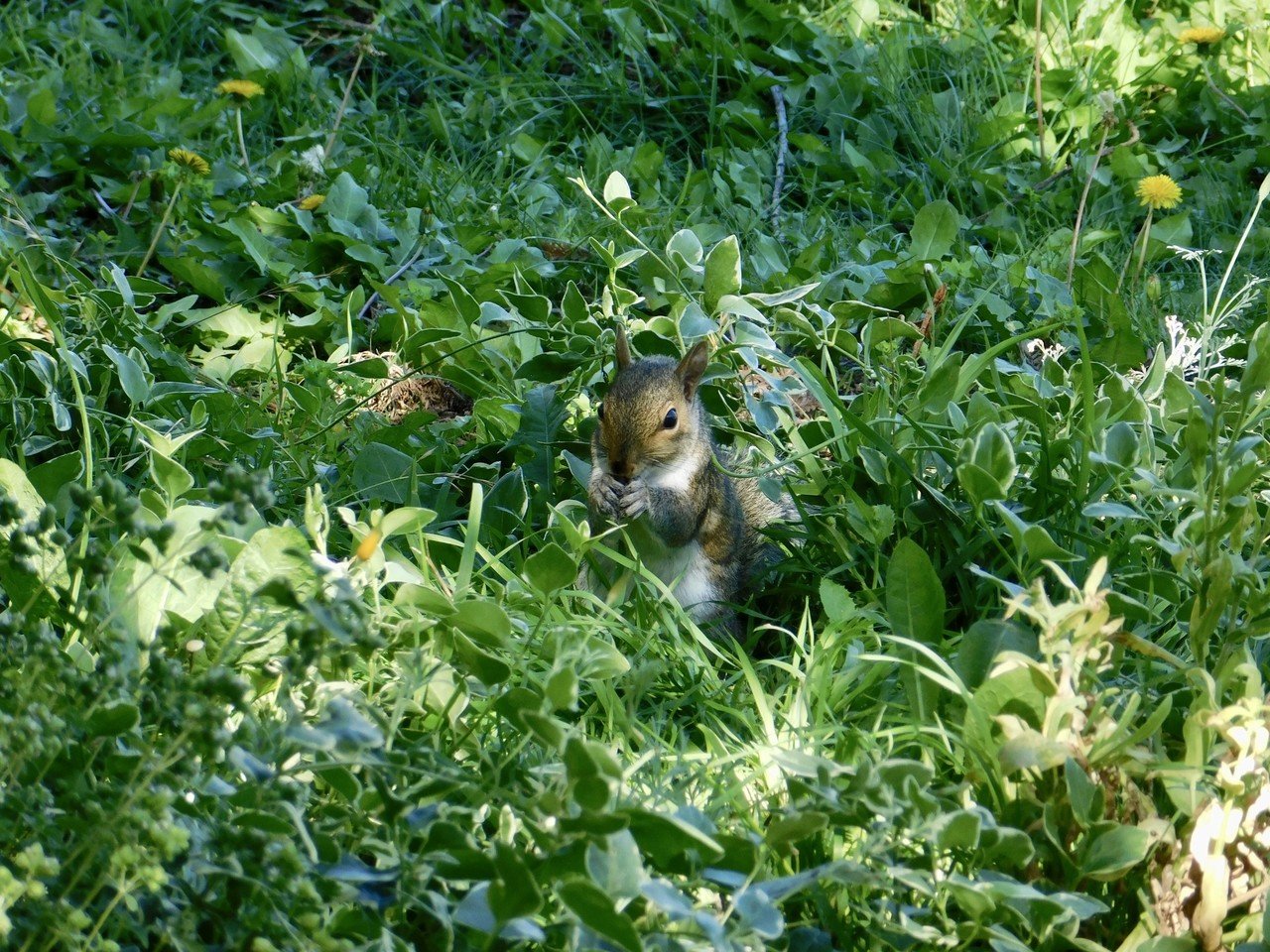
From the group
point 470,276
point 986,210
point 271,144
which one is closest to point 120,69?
point 271,144

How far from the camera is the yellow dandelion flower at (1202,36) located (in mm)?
4938

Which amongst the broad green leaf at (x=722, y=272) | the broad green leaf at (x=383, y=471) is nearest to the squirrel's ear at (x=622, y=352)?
the broad green leaf at (x=722, y=272)

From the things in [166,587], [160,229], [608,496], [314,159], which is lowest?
[314,159]

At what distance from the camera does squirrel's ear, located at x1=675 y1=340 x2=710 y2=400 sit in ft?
10.0

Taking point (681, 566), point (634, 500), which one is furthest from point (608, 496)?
point (681, 566)

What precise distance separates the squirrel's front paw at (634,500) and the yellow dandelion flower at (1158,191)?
1900 millimetres

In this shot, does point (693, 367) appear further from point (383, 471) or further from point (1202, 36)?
point (1202, 36)

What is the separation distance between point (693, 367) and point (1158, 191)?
1.73m

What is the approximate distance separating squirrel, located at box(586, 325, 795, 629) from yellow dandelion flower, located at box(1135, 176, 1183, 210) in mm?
1620

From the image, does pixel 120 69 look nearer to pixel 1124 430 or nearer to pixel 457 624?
pixel 457 624

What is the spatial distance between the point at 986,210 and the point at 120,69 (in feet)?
9.11

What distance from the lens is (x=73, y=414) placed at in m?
3.14

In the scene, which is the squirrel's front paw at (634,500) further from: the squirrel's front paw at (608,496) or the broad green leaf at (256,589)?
the broad green leaf at (256,589)

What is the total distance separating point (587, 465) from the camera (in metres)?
3.19
